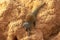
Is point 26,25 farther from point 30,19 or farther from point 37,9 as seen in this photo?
point 37,9

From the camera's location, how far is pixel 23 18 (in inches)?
72.6

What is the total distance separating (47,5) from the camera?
6.34ft

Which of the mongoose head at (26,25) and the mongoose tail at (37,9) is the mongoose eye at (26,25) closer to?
the mongoose head at (26,25)

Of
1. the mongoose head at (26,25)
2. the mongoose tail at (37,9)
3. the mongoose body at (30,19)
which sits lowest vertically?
the mongoose head at (26,25)

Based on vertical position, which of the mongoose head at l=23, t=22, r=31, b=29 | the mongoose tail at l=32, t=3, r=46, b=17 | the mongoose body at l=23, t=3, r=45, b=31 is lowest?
the mongoose head at l=23, t=22, r=31, b=29

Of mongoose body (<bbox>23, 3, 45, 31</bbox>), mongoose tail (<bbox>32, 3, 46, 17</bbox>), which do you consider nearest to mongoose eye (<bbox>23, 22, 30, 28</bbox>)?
mongoose body (<bbox>23, 3, 45, 31</bbox>)

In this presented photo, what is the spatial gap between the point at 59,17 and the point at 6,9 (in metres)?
0.51

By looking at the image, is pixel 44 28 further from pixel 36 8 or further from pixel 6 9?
pixel 6 9

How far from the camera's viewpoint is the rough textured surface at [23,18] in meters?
1.80

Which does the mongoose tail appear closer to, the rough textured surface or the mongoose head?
the rough textured surface

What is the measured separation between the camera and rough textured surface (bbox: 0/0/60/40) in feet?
5.90

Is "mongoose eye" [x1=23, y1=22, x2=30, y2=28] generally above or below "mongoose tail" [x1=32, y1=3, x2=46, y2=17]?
below

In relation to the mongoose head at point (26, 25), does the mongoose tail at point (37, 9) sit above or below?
above

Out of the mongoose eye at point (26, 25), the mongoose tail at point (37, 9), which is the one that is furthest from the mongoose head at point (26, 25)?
the mongoose tail at point (37, 9)
